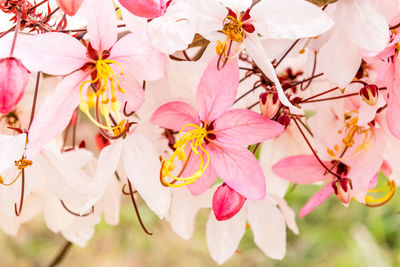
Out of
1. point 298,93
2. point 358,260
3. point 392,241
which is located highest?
point 298,93

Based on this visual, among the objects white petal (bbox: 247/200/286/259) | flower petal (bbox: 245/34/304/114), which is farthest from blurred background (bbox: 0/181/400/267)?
flower petal (bbox: 245/34/304/114)

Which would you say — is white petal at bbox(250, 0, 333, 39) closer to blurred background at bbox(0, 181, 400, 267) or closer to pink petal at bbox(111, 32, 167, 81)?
pink petal at bbox(111, 32, 167, 81)

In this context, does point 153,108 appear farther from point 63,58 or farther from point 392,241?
point 392,241

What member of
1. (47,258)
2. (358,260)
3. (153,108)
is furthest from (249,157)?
(47,258)

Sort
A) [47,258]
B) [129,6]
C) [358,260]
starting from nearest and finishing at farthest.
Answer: [129,6], [358,260], [47,258]

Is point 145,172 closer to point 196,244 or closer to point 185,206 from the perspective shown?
point 185,206
